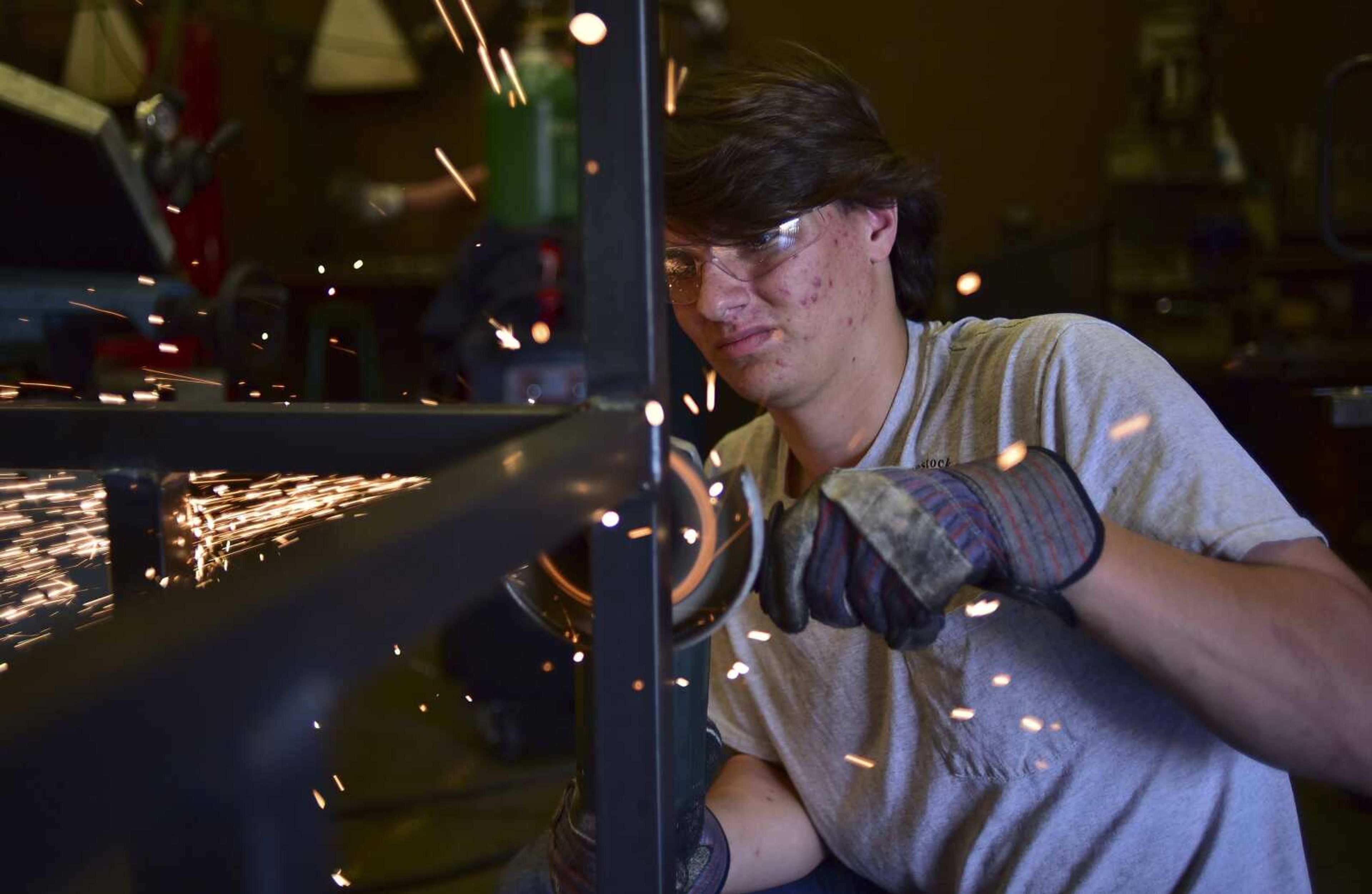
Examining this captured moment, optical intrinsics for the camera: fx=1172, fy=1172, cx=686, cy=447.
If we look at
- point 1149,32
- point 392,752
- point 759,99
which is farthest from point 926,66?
point 759,99

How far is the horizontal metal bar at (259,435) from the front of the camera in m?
0.66

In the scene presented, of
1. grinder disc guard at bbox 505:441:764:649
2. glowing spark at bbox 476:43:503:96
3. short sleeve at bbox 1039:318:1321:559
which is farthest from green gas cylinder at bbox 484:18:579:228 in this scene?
grinder disc guard at bbox 505:441:764:649

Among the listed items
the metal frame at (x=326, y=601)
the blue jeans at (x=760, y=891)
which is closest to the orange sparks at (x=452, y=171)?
the blue jeans at (x=760, y=891)

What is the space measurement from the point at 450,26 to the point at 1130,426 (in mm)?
5103

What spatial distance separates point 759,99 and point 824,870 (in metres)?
0.84

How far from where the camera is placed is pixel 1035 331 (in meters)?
1.12

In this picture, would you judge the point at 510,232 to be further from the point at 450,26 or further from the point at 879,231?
the point at 450,26

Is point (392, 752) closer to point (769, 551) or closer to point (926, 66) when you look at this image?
point (769, 551)

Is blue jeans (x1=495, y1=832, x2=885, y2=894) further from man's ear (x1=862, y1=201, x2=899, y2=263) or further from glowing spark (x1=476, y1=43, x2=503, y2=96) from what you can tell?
glowing spark (x1=476, y1=43, x2=503, y2=96)

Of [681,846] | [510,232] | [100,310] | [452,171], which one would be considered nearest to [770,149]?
[681,846]

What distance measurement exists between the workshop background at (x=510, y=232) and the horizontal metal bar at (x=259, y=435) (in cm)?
3

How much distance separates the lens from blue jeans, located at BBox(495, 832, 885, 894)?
115 centimetres

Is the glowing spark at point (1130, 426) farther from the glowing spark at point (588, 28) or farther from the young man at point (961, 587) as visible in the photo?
the glowing spark at point (588, 28)

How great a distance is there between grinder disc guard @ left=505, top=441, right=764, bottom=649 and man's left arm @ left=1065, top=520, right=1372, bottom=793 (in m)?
0.28
